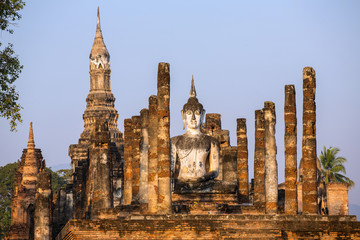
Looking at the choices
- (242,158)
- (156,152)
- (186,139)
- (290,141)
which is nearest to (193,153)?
(186,139)

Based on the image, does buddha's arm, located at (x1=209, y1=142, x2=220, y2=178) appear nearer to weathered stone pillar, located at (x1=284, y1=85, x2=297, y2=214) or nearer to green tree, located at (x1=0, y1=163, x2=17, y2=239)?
weathered stone pillar, located at (x1=284, y1=85, x2=297, y2=214)

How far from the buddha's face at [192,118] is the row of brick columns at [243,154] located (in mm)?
1234

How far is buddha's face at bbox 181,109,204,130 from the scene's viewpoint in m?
30.2

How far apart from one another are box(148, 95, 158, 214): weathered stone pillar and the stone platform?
8.53ft

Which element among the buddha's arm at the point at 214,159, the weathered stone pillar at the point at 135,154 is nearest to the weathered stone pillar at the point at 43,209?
the weathered stone pillar at the point at 135,154

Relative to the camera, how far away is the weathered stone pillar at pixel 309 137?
26.5 metres

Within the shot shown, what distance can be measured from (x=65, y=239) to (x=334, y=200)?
20.3 metres

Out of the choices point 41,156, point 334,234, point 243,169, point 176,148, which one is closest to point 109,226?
point 334,234

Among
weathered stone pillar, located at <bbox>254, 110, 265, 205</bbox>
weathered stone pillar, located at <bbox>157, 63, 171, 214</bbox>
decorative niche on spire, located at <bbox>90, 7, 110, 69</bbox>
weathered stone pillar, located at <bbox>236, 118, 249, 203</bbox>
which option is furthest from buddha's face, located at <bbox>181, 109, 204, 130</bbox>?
decorative niche on spire, located at <bbox>90, 7, 110, 69</bbox>

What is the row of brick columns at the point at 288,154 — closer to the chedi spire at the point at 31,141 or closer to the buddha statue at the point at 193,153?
the buddha statue at the point at 193,153

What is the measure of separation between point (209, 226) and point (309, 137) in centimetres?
516

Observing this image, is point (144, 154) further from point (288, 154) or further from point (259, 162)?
point (288, 154)

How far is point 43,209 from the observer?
1013 inches

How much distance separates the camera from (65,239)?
78.7ft
